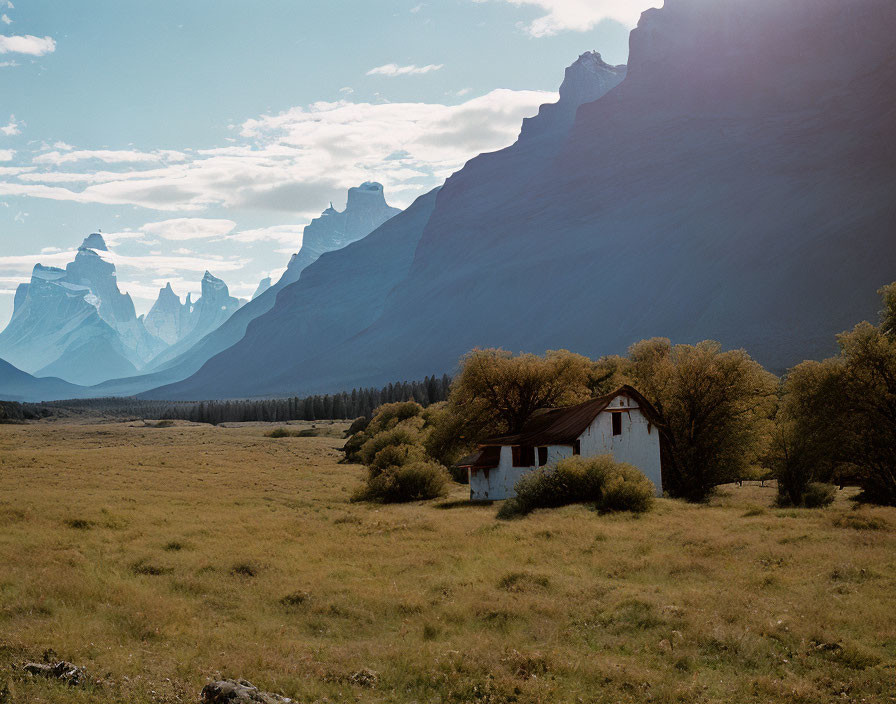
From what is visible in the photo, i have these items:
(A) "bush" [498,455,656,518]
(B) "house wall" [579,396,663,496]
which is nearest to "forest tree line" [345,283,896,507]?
(B) "house wall" [579,396,663,496]

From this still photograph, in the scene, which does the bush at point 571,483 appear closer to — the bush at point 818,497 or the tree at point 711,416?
the bush at point 818,497

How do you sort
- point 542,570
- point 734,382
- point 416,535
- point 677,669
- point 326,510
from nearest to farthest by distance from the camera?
point 677,669
point 542,570
point 416,535
point 326,510
point 734,382

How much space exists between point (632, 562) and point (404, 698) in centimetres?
1122

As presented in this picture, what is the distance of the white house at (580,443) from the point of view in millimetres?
42594

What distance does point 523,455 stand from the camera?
45.0 meters

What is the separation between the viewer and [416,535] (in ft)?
95.9

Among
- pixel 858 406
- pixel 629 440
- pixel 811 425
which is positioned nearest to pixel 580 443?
pixel 629 440

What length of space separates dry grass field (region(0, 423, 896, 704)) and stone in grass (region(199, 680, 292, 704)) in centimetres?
60

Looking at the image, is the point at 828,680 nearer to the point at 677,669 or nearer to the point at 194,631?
the point at 677,669

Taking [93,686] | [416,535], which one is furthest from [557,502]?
[93,686]

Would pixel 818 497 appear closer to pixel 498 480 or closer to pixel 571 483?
pixel 571 483

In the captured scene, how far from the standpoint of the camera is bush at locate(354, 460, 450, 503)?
46.0 meters

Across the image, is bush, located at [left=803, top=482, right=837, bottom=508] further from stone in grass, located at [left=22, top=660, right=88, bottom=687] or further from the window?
stone in grass, located at [left=22, top=660, right=88, bottom=687]

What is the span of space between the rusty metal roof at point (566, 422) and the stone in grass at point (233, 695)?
31.1 metres
